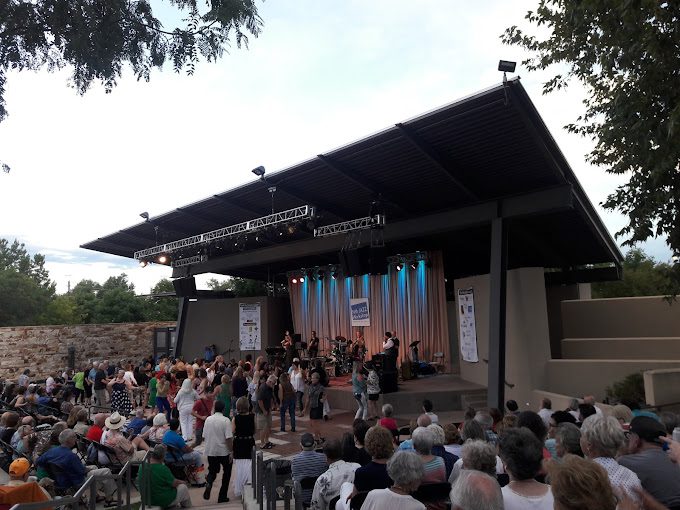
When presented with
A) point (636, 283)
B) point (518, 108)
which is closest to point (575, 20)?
point (518, 108)

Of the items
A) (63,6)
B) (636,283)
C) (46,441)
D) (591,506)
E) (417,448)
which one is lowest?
(46,441)

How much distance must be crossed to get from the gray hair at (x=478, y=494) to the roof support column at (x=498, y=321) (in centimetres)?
853

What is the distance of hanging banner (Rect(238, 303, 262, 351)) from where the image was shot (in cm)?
2183

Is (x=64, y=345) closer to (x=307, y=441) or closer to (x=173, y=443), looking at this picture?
(x=173, y=443)

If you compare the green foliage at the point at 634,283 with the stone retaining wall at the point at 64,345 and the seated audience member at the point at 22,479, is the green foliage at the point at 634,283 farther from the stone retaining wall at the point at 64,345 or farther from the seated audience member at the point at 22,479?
the seated audience member at the point at 22,479

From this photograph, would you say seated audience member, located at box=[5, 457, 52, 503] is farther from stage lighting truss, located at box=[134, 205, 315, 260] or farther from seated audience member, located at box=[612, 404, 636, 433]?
stage lighting truss, located at box=[134, 205, 315, 260]

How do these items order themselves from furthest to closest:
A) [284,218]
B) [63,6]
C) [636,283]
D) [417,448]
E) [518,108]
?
[636,283] < [284,218] < [518,108] < [63,6] < [417,448]

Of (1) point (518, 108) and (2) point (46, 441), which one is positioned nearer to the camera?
(2) point (46, 441)

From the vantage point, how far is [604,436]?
2.64 metres

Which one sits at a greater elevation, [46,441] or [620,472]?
[620,472]

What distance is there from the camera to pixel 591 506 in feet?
5.72

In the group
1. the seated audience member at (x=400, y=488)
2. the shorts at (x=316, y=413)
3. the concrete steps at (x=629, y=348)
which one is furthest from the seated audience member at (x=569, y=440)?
the concrete steps at (x=629, y=348)

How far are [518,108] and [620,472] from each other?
6.66 metres

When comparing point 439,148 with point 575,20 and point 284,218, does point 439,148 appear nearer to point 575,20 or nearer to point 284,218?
point 575,20
